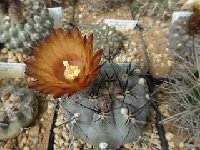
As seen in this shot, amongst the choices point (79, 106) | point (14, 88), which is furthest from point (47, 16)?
point (79, 106)

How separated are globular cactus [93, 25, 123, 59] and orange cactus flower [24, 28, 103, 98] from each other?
1.89 ft

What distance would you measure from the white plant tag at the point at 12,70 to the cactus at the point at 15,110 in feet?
0.59

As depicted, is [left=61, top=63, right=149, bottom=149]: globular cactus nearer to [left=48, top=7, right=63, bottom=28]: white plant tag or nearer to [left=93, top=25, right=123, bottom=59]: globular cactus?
[left=93, top=25, right=123, bottom=59]: globular cactus

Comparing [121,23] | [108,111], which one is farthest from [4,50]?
[108,111]

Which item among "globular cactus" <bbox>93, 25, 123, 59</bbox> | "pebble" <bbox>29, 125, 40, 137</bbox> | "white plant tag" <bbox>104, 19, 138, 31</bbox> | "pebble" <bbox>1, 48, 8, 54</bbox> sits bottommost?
"pebble" <bbox>29, 125, 40, 137</bbox>

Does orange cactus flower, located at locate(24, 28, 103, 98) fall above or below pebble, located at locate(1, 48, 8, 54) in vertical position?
above

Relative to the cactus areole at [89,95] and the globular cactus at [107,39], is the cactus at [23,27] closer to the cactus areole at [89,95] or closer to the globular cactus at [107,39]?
the globular cactus at [107,39]

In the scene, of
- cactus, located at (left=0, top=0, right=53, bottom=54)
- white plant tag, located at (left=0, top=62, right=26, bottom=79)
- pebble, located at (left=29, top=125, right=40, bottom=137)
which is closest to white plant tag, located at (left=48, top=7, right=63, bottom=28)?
cactus, located at (left=0, top=0, right=53, bottom=54)

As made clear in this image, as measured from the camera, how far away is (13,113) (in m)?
1.45

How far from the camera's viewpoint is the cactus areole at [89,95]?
121cm

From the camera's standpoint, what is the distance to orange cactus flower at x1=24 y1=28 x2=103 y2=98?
112 centimetres

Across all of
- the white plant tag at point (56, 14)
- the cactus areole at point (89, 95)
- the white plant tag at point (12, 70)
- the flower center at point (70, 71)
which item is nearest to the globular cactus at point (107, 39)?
the white plant tag at point (56, 14)

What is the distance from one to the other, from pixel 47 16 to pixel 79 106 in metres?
0.72

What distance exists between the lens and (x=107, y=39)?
1.85 meters
